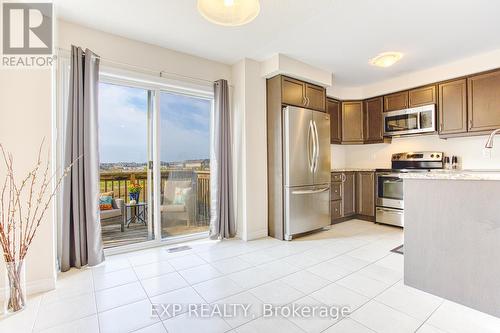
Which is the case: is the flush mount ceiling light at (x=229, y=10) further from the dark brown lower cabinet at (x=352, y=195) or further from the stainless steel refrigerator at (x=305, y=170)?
the dark brown lower cabinet at (x=352, y=195)

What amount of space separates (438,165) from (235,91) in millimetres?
3524

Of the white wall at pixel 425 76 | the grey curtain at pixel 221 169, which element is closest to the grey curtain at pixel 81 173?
the grey curtain at pixel 221 169

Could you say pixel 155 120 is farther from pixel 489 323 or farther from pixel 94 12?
pixel 489 323

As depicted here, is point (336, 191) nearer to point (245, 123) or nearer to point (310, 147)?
point (310, 147)

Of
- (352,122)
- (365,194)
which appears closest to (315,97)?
(352,122)

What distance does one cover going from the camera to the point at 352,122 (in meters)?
4.89

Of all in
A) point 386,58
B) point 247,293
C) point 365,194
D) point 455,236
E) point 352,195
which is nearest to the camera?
point 455,236

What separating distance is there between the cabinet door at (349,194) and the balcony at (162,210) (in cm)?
261

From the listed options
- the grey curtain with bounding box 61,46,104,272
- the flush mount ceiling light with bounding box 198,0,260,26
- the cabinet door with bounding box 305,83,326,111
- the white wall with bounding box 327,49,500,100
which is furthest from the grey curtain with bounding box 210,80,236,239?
the white wall with bounding box 327,49,500,100

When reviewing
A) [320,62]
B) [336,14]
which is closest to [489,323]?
[336,14]

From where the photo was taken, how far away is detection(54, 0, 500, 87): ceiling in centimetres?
236

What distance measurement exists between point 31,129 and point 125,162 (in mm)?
1104

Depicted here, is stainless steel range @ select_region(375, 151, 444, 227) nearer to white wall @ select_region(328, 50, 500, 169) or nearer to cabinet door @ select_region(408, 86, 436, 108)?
white wall @ select_region(328, 50, 500, 169)

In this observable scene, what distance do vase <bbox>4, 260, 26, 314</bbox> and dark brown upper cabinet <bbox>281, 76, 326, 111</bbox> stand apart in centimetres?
337
